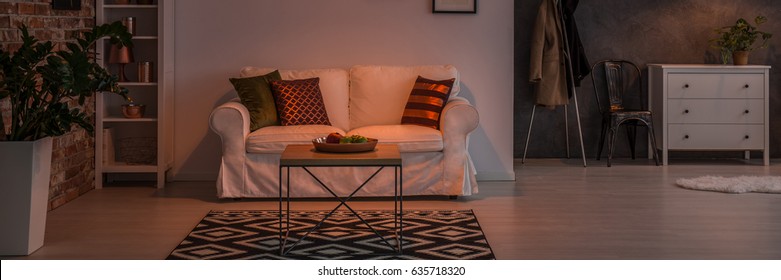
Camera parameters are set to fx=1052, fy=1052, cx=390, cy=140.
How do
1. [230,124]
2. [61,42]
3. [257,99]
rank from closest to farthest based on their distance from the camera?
[61,42] → [230,124] → [257,99]

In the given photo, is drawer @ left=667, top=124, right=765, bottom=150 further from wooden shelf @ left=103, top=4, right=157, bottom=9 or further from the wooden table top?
wooden shelf @ left=103, top=4, right=157, bottom=9

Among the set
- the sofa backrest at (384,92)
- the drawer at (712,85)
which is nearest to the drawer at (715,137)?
the drawer at (712,85)

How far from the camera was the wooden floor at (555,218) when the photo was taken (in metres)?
4.90

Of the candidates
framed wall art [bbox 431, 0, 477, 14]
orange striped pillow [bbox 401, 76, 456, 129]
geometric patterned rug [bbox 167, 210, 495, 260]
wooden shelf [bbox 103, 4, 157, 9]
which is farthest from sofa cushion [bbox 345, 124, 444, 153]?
wooden shelf [bbox 103, 4, 157, 9]

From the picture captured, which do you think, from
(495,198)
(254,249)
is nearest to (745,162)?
(495,198)

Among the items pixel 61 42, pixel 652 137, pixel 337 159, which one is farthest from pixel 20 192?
pixel 652 137

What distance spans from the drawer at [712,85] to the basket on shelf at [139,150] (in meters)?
4.02

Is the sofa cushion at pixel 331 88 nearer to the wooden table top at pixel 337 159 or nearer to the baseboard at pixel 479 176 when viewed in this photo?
the baseboard at pixel 479 176

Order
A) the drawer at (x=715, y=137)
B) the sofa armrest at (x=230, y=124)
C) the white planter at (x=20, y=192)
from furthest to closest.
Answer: the drawer at (x=715, y=137), the sofa armrest at (x=230, y=124), the white planter at (x=20, y=192)

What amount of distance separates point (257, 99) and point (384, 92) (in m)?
0.87

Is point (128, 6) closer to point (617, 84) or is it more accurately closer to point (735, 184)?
point (617, 84)

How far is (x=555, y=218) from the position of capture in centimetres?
579

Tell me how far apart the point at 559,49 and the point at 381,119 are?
1.90 meters

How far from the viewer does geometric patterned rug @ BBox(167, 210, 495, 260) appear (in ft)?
15.7
